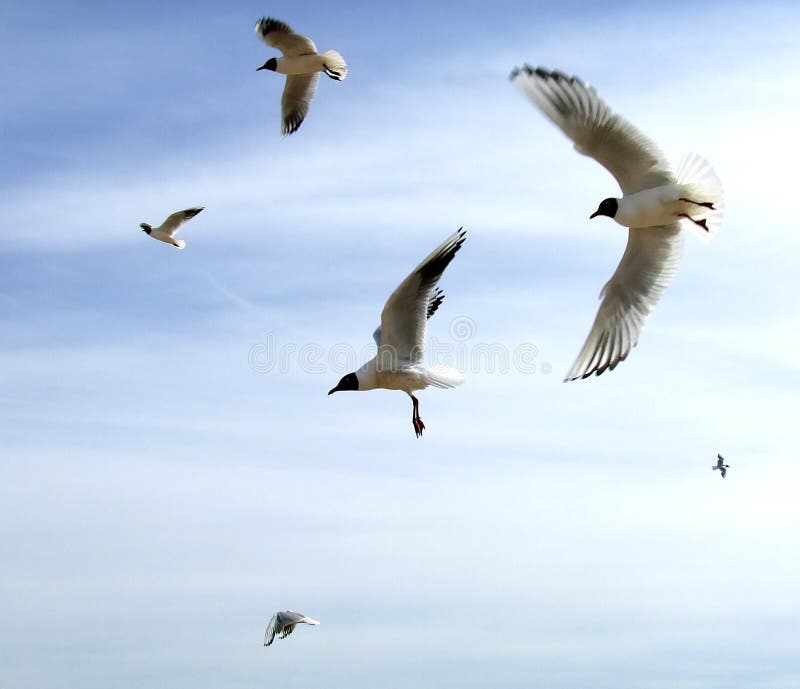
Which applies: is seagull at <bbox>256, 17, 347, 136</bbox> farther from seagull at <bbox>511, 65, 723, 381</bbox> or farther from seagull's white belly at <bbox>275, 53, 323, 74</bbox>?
seagull at <bbox>511, 65, 723, 381</bbox>

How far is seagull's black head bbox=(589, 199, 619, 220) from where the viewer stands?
10.2 meters

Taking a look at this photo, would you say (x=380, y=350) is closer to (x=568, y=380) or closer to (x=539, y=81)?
(x=568, y=380)

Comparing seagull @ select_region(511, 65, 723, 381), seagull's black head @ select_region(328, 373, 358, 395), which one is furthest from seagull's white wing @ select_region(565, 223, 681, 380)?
seagull's black head @ select_region(328, 373, 358, 395)

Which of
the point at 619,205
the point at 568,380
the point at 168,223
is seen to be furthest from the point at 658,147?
the point at 168,223

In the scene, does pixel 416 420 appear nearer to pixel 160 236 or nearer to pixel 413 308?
pixel 413 308

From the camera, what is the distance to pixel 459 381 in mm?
11516

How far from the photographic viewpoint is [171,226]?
63.0 feet

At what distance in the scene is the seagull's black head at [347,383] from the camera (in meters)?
11.9

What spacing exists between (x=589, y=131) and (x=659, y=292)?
6.08 feet

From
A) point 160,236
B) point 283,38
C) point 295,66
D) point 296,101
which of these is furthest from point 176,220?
point 283,38

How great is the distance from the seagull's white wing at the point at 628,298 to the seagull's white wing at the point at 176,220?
33.0 ft

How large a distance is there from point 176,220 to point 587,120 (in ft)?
35.6

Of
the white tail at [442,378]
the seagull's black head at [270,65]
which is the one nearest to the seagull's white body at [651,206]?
the white tail at [442,378]

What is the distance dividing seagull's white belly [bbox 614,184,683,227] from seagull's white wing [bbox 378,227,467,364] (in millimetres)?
1682
